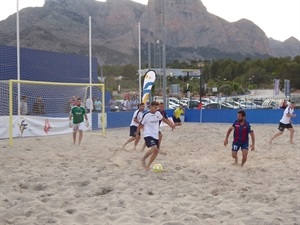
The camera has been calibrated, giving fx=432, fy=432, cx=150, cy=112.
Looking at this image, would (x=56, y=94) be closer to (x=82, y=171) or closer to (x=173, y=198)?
(x=82, y=171)

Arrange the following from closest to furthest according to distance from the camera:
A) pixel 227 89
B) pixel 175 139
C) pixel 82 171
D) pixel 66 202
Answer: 1. pixel 66 202
2. pixel 82 171
3. pixel 175 139
4. pixel 227 89

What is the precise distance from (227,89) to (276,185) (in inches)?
2297

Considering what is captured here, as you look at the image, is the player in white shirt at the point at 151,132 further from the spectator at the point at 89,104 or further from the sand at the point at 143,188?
the spectator at the point at 89,104

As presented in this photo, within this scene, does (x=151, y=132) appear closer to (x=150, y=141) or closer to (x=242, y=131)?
(x=150, y=141)

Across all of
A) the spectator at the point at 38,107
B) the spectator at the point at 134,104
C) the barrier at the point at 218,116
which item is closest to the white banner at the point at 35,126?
the spectator at the point at 38,107

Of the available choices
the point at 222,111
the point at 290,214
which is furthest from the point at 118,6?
the point at 290,214

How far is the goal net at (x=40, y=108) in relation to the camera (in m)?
14.0

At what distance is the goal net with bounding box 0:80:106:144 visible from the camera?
14031 mm

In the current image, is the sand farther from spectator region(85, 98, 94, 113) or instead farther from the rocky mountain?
the rocky mountain

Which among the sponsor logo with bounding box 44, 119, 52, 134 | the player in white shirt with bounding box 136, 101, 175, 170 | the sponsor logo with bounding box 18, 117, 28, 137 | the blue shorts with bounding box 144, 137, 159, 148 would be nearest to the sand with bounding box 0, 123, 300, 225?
the player in white shirt with bounding box 136, 101, 175, 170

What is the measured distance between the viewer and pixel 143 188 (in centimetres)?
677

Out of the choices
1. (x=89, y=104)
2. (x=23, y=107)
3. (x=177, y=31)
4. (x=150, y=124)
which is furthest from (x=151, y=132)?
(x=177, y=31)

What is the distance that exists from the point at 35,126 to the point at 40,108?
1.04 metres

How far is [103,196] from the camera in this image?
20.5 feet
